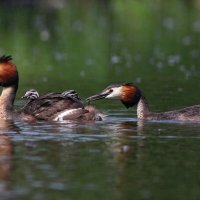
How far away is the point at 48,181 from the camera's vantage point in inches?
491

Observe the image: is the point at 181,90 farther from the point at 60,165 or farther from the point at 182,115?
the point at 60,165

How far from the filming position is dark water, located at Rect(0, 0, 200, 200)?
491 inches

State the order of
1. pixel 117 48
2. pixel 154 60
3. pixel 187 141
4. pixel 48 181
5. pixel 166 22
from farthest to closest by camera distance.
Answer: pixel 166 22, pixel 117 48, pixel 154 60, pixel 187 141, pixel 48 181

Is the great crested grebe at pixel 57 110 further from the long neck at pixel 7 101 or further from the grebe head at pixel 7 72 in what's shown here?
the grebe head at pixel 7 72

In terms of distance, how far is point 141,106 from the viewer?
62.6 ft

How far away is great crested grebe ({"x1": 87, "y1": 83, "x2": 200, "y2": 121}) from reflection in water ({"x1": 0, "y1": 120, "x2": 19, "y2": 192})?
211 centimetres

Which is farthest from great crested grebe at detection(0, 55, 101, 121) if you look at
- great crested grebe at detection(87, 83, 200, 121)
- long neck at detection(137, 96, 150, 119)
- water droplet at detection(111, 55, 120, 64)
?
water droplet at detection(111, 55, 120, 64)

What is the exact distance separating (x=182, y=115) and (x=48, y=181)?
6414mm

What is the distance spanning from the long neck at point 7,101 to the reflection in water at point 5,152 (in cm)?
39

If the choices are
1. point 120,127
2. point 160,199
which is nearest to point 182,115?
point 120,127

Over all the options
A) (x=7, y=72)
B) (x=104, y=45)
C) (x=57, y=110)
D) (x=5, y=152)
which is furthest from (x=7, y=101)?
(x=104, y=45)

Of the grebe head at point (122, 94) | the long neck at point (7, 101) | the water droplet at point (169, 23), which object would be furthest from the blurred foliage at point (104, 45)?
the long neck at point (7, 101)

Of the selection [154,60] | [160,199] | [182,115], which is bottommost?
[160,199]

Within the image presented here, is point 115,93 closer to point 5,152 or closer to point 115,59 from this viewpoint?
point 5,152
